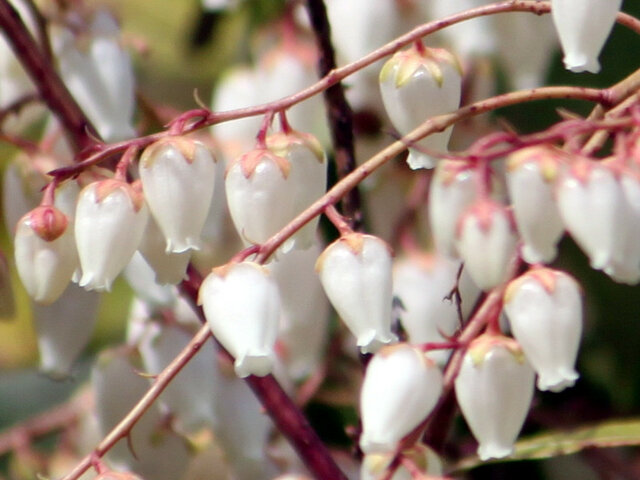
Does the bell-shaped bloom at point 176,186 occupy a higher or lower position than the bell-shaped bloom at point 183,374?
higher

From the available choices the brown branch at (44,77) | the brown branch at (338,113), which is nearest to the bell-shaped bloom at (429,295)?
the brown branch at (338,113)

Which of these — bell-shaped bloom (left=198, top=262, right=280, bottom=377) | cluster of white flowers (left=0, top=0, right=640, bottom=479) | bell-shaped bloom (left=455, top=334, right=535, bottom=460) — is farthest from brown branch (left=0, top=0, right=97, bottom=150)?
bell-shaped bloom (left=455, top=334, right=535, bottom=460)

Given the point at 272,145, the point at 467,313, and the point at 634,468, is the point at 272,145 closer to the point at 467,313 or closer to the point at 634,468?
the point at 467,313

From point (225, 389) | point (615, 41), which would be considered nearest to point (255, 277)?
point (225, 389)

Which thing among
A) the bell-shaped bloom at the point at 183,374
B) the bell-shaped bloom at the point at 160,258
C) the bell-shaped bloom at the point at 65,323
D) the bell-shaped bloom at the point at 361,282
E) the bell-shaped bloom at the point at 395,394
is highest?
the bell-shaped bloom at the point at 160,258

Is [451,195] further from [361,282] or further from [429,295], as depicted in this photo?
[429,295]

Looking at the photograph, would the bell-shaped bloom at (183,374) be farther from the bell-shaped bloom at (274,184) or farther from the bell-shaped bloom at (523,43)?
the bell-shaped bloom at (523,43)

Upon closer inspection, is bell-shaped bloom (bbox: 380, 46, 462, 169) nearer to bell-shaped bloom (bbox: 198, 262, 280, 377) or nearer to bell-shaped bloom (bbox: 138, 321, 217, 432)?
bell-shaped bloom (bbox: 198, 262, 280, 377)
